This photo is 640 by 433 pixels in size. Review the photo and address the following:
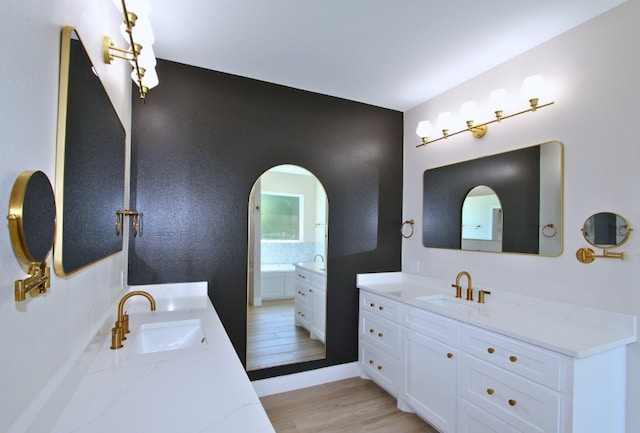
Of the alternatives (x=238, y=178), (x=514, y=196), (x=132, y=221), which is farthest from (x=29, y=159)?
(x=514, y=196)

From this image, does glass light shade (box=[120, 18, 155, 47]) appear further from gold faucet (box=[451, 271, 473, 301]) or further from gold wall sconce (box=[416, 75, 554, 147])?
gold faucet (box=[451, 271, 473, 301])

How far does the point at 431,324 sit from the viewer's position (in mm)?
2266

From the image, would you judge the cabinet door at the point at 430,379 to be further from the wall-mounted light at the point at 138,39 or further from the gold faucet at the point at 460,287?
the wall-mounted light at the point at 138,39

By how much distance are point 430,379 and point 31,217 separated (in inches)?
93.7

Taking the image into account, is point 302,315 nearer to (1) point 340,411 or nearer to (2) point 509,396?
(1) point 340,411

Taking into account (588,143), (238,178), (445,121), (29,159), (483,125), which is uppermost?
(445,121)

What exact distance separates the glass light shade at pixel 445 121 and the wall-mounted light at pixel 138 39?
2188 mm

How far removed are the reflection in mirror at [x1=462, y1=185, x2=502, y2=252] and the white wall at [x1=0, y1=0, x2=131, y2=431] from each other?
2.53m

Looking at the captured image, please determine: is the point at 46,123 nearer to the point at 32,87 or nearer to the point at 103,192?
the point at 32,87

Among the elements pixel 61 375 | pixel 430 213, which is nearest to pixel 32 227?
pixel 61 375

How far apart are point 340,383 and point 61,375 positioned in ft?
8.11

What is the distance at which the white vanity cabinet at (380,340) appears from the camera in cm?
261

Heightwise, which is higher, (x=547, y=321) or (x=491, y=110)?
(x=491, y=110)

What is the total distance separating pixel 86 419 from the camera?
882 mm
